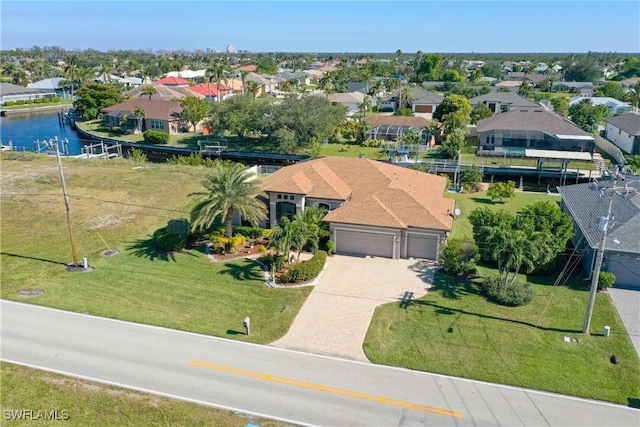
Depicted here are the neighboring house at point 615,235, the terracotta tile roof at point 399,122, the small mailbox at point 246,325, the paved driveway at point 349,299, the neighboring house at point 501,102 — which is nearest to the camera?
the paved driveway at point 349,299

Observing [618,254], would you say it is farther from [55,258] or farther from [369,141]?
[369,141]

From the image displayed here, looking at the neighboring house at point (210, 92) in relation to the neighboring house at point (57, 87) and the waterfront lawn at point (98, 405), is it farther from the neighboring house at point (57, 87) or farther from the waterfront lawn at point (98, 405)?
the waterfront lawn at point (98, 405)

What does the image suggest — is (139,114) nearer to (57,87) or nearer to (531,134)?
(531,134)

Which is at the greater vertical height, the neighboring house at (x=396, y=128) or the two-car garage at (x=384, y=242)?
the neighboring house at (x=396, y=128)

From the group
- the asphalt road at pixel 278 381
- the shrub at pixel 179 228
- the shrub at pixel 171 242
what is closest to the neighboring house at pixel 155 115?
the shrub at pixel 179 228

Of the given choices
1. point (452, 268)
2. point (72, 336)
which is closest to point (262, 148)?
point (452, 268)

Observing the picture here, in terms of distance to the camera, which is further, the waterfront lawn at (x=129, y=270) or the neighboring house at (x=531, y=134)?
the neighboring house at (x=531, y=134)

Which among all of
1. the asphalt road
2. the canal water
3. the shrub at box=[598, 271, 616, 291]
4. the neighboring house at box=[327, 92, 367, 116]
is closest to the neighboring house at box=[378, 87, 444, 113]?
the neighboring house at box=[327, 92, 367, 116]

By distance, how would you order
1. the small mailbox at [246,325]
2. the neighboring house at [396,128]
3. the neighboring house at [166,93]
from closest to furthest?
the small mailbox at [246,325] → the neighboring house at [396,128] → the neighboring house at [166,93]
